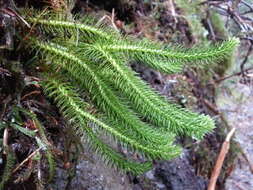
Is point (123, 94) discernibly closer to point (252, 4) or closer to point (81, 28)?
point (81, 28)

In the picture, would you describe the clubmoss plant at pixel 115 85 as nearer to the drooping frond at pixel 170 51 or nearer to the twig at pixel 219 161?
the drooping frond at pixel 170 51

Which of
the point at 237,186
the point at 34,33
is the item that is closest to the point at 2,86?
the point at 34,33

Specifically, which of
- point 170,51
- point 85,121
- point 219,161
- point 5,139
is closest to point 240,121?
point 219,161

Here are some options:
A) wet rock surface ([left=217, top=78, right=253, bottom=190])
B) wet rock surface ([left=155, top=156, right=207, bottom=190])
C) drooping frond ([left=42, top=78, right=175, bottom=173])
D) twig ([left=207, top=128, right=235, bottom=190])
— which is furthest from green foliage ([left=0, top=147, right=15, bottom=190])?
wet rock surface ([left=217, top=78, right=253, bottom=190])

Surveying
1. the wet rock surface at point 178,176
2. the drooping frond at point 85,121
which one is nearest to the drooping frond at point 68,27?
the drooping frond at point 85,121

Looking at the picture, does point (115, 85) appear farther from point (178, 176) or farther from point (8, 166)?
point (178, 176)

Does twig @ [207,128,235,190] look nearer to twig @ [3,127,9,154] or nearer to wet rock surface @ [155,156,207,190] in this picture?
wet rock surface @ [155,156,207,190]

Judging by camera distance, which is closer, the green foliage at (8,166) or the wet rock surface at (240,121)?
the green foliage at (8,166)

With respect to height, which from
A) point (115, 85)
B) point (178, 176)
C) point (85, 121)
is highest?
point (115, 85)
